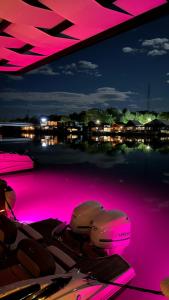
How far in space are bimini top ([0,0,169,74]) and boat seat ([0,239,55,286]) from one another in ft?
11.9

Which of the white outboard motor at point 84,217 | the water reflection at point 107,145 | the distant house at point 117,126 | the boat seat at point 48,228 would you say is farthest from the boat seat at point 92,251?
the distant house at point 117,126

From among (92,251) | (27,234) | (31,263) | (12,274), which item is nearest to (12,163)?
(27,234)

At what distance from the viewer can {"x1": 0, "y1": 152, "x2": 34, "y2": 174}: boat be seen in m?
7.94

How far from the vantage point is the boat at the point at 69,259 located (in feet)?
5.88

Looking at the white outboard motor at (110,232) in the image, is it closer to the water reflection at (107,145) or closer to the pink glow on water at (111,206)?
the pink glow on water at (111,206)

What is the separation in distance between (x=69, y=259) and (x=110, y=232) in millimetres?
553

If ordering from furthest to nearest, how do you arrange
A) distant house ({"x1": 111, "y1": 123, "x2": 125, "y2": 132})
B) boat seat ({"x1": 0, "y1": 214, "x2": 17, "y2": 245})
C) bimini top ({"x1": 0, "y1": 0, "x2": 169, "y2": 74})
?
distant house ({"x1": 111, "y1": 123, "x2": 125, "y2": 132})
bimini top ({"x1": 0, "y1": 0, "x2": 169, "y2": 74})
boat seat ({"x1": 0, "y1": 214, "x2": 17, "y2": 245})

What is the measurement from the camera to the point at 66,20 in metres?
4.99

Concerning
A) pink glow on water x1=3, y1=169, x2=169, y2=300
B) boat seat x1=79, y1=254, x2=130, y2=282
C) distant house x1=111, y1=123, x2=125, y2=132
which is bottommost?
pink glow on water x1=3, y1=169, x2=169, y2=300

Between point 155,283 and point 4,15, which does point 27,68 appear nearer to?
point 4,15

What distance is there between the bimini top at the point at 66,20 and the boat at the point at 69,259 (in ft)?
10.4

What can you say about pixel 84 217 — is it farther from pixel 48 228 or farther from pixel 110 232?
pixel 48 228

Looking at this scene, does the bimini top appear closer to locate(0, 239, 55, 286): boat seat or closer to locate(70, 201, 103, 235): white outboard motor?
locate(70, 201, 103, 235): white outboard motor

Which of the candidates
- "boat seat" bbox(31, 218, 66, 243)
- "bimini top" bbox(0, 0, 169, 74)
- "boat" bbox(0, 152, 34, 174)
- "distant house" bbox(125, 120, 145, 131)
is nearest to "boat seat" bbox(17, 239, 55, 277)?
"boat seat" bbox(31, 218, 66, 243)
